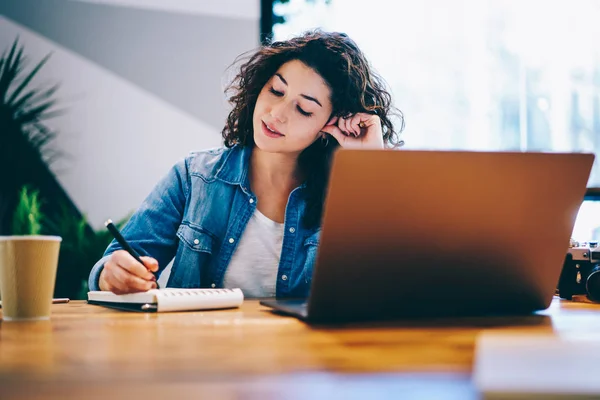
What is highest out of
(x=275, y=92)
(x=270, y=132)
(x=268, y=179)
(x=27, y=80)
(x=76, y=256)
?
(x=27, y=80)

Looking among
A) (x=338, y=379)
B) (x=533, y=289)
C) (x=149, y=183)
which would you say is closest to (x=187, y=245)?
(x=533, y=289)

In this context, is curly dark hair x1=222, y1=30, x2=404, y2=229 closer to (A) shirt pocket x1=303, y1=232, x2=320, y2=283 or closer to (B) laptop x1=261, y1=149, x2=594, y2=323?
(A) shirt pocket x1=303, y1=232, x2=320, y2=283

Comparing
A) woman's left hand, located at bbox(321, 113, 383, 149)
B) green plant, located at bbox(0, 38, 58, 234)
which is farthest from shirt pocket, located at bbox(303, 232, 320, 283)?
green plant, located at bbox(0, 38, 58, 234)

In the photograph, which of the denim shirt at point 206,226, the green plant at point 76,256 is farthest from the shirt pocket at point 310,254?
the green plant at point 76,256

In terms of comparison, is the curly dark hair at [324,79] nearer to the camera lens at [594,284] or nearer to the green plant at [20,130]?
the camera lens at [594,284]

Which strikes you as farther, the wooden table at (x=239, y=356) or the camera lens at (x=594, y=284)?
the camera lens at (x=594, y=284)

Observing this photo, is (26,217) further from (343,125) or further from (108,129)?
(343,125)

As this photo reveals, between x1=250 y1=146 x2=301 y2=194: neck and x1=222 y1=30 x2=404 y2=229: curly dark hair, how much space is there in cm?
4

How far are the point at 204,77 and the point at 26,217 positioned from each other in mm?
1123

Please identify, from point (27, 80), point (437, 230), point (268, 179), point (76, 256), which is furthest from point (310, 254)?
point (27, 80)

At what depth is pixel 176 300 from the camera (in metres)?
1.16

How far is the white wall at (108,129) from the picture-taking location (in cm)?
343

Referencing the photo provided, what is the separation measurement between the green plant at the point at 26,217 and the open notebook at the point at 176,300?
2086 mm

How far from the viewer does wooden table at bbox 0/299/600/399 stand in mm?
538
